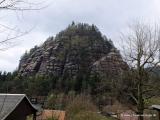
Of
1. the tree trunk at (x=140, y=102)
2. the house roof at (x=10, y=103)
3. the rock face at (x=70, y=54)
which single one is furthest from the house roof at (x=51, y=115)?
the rock face at (x=70, y=54)

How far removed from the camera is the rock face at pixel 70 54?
3258 inches

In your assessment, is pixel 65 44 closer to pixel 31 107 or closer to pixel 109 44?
pixel 109 44

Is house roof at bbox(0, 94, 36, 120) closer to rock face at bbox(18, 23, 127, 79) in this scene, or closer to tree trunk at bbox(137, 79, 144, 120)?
tree trunk at bbox(137, 79, 144, 120)

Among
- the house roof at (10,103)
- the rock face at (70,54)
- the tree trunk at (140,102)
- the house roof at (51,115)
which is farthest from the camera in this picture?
the rock face at (70,54)

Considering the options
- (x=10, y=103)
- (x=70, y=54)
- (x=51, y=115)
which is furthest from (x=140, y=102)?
(x=70, y=54)

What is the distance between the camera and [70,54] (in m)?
88.0

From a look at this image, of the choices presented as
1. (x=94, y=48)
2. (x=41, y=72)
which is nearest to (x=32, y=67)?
(x=41, y=72)

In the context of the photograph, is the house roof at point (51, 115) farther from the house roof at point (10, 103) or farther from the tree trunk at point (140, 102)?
the tree trunk at point (140, 102)

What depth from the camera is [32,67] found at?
91.2m

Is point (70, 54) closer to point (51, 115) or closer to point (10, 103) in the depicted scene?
point (51, 115)

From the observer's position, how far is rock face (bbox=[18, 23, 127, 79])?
8275 centimetres

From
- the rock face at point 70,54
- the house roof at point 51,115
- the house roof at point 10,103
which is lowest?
the house roof at point 51,115

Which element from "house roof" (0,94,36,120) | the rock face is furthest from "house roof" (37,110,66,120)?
the rock face

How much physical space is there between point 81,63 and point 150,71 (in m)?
61.1
